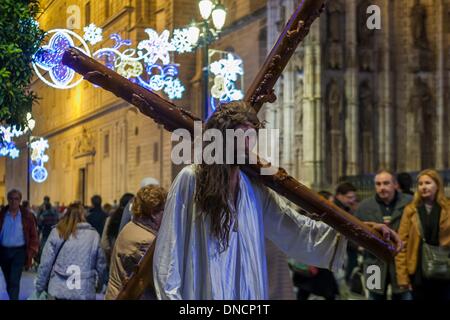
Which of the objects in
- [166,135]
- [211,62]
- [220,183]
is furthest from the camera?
[211,62]

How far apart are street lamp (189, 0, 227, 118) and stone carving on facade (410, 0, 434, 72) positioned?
5.09 meters

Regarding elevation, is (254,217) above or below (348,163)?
below

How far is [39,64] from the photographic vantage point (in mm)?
5984

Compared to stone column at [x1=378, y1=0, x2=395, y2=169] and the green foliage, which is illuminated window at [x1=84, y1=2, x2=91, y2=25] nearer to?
the green foliage

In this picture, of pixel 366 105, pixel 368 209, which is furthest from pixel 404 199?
pixel 366 105

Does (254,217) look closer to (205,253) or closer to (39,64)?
(205,253)

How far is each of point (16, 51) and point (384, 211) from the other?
9.76 feet

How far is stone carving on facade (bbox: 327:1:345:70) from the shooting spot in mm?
11984

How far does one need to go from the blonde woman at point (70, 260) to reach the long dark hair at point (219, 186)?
2.47 meters

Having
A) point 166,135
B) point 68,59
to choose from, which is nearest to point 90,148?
point 166,135

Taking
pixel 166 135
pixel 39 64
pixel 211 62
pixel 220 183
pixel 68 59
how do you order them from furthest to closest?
pixel 211 62
pixel 166 135
pixel 39 64
pixel 68 59
pixel 220 183

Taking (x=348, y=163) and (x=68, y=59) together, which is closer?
(x=68, y=59)
